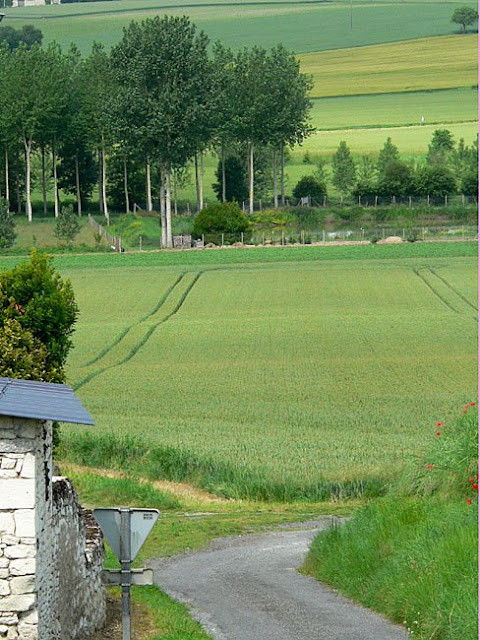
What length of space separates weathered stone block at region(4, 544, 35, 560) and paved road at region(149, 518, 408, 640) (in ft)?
15.9

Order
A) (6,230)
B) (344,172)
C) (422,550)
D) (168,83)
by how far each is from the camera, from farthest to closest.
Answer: (344,172) < (168,83) < (6,230) < (422,550)

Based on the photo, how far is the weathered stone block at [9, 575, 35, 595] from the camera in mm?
17234

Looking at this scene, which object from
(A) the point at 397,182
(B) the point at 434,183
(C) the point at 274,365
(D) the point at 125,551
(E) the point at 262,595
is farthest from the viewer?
(A) the point at 397,182

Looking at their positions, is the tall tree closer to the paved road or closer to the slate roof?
the paved road

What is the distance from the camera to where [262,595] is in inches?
954

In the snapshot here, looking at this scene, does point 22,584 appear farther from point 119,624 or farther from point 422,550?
point 422,550

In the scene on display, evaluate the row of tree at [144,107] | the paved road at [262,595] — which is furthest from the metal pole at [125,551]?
the row of tree at [144,107]

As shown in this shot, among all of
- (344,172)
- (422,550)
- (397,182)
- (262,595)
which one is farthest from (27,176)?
(422,550)

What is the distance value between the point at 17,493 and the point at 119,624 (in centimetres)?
514

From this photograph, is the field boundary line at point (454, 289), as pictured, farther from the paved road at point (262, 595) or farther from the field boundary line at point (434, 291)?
the paved road at point (262, 595)

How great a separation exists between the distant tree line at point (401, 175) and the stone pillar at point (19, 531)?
13215 cm

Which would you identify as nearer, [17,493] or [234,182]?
[17,493]

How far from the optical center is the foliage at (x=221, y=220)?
12162cm

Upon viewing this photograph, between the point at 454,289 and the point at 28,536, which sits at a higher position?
the point at 28,536
